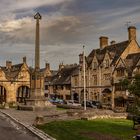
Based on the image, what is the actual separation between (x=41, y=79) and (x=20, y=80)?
3216 cm

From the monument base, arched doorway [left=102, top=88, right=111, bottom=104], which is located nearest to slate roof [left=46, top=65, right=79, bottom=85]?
arched doorway [left=102, top=88, right=111, bottom=104]

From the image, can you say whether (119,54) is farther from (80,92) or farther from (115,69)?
(80,92)

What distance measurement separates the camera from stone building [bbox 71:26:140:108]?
7656cm

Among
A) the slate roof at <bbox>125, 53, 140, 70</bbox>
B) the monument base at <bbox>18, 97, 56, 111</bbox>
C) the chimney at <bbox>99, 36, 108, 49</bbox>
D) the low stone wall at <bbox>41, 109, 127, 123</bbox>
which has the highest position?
the chimney at <bbox>99, 36, 108, 49</bbox>

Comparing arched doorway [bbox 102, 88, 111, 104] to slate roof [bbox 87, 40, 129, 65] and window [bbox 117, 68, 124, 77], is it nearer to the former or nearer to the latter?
window [bbox 117, 68, 124, 77]

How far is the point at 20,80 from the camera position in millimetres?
90438

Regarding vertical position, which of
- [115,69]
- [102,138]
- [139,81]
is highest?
[115,69]

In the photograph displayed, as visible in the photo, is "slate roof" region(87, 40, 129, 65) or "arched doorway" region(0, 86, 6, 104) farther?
"arched doorway" region(0, 86, 6, 104)

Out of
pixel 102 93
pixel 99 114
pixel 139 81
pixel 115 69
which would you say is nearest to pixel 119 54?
pixel 115 69

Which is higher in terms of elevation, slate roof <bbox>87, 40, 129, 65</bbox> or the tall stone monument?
slate roof <bbox>87, 40, 129, 65</bbox>

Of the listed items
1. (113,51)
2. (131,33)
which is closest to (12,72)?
(113,51)

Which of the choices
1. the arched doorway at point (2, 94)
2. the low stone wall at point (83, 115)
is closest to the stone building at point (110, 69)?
the arched doorway at point (2, 94)

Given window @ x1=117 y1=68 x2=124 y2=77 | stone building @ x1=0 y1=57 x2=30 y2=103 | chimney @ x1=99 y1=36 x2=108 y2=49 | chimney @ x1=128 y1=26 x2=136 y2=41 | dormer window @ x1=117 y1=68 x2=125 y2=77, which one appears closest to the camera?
dormer window @ x1=117 y1=68 x2=125 y2=77

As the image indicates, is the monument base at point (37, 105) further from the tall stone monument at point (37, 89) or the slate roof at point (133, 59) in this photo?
the slate roof at point (133, 59)
